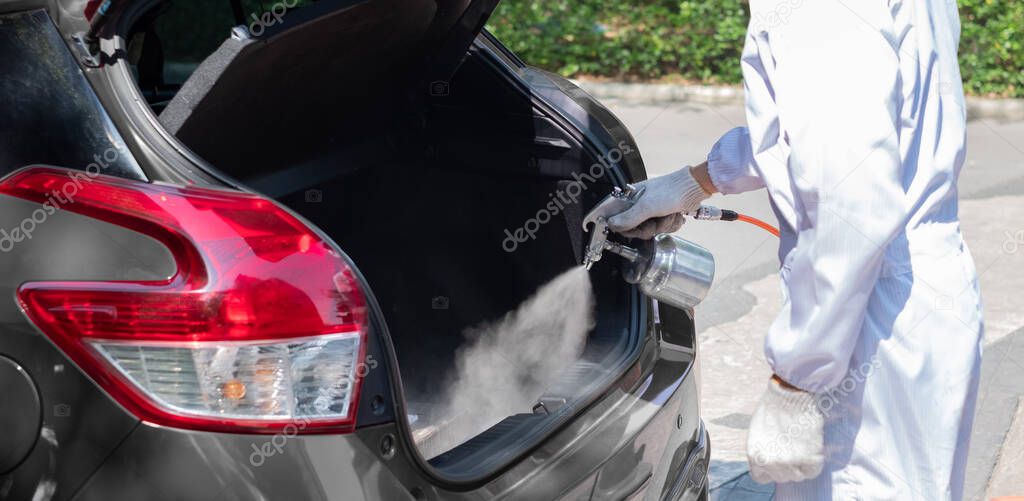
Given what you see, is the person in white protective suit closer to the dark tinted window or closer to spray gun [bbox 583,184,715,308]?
spray gun [bbox 583,184,715,308]

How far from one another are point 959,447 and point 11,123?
1.71 metres

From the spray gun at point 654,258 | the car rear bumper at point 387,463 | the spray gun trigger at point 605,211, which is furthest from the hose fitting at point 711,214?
the car rear bumper at point 387,463

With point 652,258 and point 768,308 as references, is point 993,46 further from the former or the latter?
point 652,258

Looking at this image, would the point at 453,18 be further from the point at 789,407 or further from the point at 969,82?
the point at 969,82

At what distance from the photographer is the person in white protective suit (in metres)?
1.78

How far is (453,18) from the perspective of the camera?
2697 mm

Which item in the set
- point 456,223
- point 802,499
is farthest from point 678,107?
point 802,499

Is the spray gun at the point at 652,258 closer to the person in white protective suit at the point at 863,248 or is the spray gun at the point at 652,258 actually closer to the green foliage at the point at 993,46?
the person in white protective suit at the point at 863,248

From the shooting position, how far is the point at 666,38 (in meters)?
10.0

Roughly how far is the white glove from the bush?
25.9ft

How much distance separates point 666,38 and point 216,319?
345 inches

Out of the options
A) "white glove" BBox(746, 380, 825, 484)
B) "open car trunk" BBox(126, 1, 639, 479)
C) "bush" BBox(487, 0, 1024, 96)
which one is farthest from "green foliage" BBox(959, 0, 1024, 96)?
"white glove" BBox(746, 380, 825, 484)

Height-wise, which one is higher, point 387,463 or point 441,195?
point 387,463

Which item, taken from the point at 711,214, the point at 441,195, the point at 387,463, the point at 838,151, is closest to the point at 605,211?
the point at 711,214
